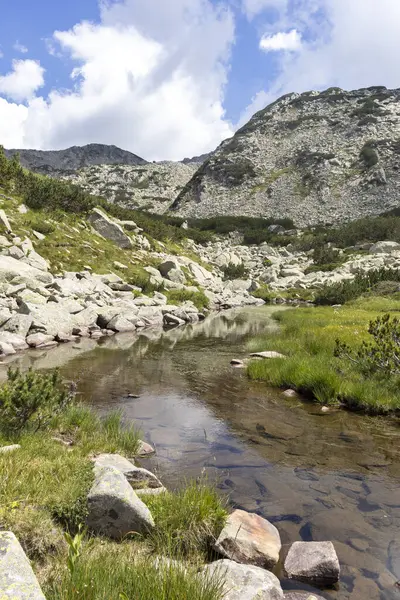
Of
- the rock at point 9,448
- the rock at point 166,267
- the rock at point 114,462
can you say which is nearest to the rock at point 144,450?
the rock at point 114,462

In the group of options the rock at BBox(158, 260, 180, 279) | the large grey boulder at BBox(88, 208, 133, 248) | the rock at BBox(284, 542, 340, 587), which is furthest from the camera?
the large grey boulder at BBox(88, 208, 133, 248)

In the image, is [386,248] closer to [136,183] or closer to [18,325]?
[18,325]

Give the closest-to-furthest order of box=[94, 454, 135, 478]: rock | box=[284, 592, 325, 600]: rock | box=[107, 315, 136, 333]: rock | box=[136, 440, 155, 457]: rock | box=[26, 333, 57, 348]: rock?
box=[284, 592, 325, 600]: rock, box=[94, 454, 135, 478]: rock, box=[136, 440, 155, 457]: rock, box=[26, 333, 57, 348]: rock, box=[107, 315, 136, 333]: rock

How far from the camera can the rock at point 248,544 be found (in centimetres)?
468

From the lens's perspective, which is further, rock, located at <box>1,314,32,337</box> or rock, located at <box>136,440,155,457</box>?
rock, located at <box>1,314,32,337</box>

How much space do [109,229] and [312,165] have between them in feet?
277

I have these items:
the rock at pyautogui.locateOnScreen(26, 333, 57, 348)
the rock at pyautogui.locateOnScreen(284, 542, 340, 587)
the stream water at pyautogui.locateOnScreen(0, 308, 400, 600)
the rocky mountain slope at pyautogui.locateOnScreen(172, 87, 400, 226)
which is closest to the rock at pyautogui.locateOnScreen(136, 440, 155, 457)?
the stream water at pyautogui.locateOnScreen(0, 308, 400, 600)

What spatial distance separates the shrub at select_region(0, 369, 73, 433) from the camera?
266 inches

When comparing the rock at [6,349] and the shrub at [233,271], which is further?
the shrub at [233,271]

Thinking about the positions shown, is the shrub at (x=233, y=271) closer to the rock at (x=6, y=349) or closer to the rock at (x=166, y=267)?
the rock at (x=166, y=267)

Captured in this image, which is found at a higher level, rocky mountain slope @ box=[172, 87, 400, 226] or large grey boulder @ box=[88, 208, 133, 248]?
rocky mountain slope @ box=[172, 87, 400, 226]

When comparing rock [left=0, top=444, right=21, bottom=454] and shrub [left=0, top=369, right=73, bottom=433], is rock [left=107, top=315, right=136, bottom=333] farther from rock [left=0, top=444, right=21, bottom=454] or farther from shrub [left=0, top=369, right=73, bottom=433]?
rock [left=0, top=444, right=21, bottom=454]

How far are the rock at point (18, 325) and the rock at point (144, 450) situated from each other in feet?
39.9

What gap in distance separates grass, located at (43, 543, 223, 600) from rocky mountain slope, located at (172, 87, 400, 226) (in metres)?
95.0
